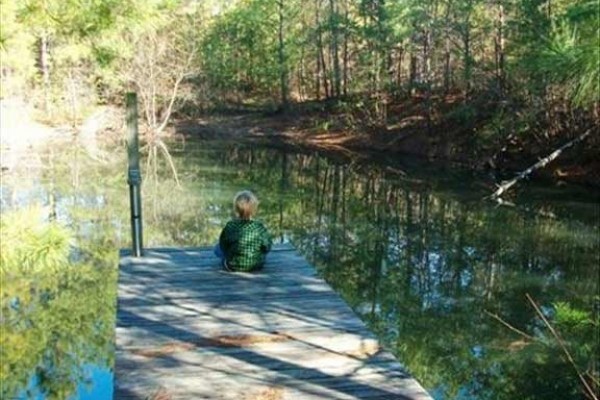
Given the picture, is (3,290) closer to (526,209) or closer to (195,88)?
(526,209)

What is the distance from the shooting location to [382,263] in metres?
11.2

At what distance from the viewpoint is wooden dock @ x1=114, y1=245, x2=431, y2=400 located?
13.0ft

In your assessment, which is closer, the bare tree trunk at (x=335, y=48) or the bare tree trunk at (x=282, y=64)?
the bare tree trunk at (x=335, y=48)

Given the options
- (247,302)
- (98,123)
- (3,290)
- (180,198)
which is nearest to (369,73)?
(98,123)

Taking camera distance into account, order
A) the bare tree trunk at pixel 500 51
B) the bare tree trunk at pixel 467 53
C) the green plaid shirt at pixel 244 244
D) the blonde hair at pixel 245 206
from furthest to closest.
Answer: the bare tree trunk at pixel 467 53, the bare tree trunk at pixel 500 51, the blonde hair at pixel 245 206, the green plaid shirt at pixel 244 244

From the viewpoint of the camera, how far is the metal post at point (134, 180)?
6.73 meters

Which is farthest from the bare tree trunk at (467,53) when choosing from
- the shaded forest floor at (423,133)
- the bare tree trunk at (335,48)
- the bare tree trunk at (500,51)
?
the bare tree trunk at (335,48)

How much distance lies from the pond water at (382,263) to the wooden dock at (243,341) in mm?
916

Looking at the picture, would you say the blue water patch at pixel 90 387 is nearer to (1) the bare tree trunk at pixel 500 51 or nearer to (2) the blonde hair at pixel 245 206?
(2) the blonde hair at pixel 245 206

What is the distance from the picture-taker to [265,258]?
21.4 ft

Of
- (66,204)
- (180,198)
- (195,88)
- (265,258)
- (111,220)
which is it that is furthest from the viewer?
(195,88)

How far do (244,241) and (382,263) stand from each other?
5527mm

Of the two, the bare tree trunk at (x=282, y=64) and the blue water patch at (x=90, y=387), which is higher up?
the bare tree trunk at (x=282, y=64)

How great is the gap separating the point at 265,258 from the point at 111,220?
26.6 ft
